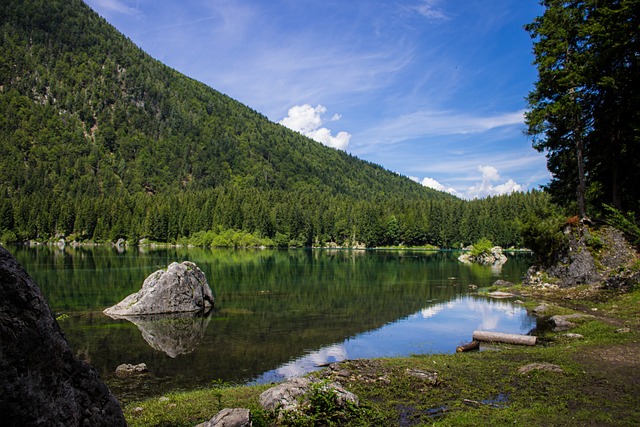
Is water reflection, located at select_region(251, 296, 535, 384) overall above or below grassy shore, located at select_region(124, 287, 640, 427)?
below

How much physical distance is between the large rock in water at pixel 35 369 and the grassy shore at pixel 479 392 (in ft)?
15.8

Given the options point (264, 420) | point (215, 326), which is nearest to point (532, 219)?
point (215, 326)

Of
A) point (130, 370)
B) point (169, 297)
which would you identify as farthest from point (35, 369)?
point (169, 297)

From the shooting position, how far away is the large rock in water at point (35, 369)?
5.83 metres

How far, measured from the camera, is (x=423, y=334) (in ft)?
88.0

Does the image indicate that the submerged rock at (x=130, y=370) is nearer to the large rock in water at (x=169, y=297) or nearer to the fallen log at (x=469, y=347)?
the large rock in water at (x=169, y=297)

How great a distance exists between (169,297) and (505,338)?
24.7 meters

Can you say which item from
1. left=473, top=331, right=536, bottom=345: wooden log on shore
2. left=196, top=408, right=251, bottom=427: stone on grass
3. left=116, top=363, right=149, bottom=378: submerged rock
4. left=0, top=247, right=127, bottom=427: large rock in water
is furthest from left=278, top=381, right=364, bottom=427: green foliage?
left=473, top=331, right=536, bottom=345: wooden log on shore

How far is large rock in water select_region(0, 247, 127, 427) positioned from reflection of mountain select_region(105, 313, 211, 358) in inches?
626

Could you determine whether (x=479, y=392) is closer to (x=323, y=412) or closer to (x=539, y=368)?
(x=539, y=368)

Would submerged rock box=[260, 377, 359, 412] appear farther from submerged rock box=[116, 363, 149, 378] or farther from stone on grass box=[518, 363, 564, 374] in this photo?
submerged rock box=[116, 363, 149, 378]

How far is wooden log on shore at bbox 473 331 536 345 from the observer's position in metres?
21.3

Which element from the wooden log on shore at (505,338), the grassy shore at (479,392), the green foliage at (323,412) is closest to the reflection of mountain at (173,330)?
the grassy shore at (479,392)

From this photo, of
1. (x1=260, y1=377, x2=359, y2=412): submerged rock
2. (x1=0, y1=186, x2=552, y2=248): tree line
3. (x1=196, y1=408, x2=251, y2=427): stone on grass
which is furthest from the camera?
(x1=0, y1=186, x2=552, y2=248): tree line
